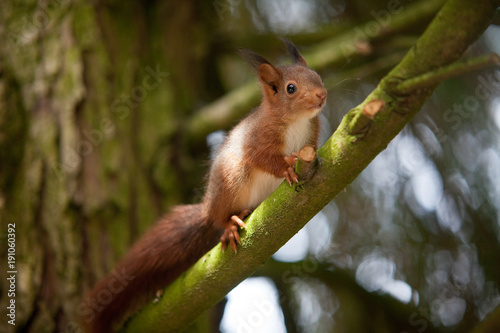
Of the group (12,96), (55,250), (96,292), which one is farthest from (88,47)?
(96,292)

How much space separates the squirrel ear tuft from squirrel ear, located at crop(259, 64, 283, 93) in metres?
0.04

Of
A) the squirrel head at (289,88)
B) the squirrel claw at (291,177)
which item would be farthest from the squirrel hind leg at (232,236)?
the squirrel head at (289,88)

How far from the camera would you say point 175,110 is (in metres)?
3.07

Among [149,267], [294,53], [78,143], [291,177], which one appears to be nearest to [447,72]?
[291,177]

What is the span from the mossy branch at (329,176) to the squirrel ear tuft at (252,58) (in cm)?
79

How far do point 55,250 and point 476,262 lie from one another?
7.70ft

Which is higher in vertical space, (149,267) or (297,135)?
(297,135)

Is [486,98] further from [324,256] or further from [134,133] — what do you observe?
[134,133]

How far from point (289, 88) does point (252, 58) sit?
24cm

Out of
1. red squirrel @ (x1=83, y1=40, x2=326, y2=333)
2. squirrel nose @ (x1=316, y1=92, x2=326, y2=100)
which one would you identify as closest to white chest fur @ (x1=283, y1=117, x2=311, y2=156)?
red squirrel @ (x1=83, y1=40, x2=326, y2=333)

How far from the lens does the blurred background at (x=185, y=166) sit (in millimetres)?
2576

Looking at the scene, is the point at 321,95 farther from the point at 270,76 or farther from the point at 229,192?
the point at 229,192

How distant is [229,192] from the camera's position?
7.13ft

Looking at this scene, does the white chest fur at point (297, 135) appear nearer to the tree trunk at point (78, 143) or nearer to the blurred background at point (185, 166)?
the blurred background at point (185, 166)
